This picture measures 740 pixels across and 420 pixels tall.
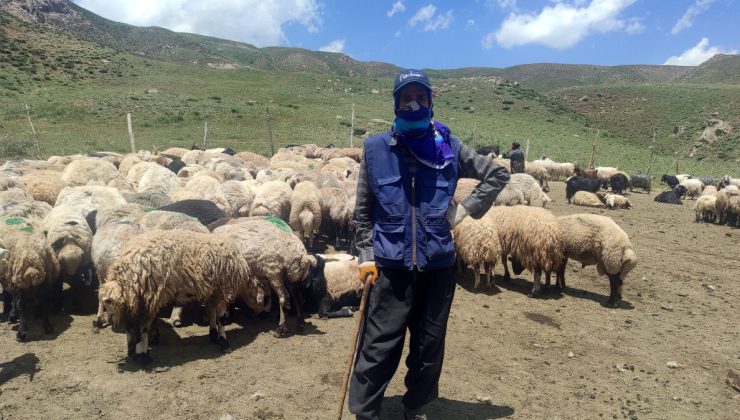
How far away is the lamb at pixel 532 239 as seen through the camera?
7.72m

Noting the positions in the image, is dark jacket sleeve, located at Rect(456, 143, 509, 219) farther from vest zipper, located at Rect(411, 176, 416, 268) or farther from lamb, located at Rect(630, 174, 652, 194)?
lamb, located at Rect(630, 174, 652, 194)

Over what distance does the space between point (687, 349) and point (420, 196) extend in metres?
4.95

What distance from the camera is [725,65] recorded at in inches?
3770

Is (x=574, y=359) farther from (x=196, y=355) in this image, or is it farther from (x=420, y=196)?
(x=196, y=355)

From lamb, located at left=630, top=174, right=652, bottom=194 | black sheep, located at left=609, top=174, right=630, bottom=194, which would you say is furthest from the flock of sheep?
lamb, located at left=630, top=174, right=652, bottom=194

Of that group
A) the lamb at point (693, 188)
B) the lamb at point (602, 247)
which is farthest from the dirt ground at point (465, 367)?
the lamb at point (693, 188)

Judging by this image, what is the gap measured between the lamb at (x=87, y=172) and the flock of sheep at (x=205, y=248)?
0.06 m

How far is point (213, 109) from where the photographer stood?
1566 inches

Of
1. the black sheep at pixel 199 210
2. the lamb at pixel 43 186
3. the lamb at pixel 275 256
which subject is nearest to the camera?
the lamb at pixel 275 256

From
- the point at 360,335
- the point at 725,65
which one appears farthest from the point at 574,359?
the point at 725,65

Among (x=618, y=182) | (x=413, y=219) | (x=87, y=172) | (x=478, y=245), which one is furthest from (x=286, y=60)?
(x=413, y=219)

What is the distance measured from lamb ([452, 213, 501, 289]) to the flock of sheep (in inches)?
0.8

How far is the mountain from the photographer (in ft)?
304

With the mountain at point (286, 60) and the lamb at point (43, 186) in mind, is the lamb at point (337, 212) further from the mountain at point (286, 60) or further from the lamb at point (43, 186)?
the mountain at point (286, 60)
